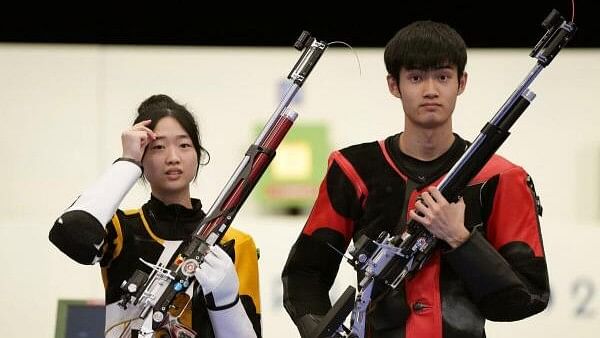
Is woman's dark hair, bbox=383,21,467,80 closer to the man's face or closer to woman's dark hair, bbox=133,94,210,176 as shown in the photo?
the man's face

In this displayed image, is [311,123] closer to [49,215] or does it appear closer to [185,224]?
[49,215]

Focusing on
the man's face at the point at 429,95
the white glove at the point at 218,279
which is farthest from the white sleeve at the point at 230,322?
the man's face at the point at 429,95

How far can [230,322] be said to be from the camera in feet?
7.16

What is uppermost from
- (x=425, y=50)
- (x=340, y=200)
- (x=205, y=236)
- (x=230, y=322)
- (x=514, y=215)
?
(x=425, y=50)

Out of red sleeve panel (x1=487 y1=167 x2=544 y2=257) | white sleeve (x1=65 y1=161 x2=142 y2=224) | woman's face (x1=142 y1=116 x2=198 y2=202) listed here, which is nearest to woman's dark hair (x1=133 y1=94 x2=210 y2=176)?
woman's face (x1=142 y1=116 x2=198 y2=202)

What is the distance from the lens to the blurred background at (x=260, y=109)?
3.28 meters

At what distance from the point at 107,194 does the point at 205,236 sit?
179 millimetres

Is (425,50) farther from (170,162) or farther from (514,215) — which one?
(170,162)

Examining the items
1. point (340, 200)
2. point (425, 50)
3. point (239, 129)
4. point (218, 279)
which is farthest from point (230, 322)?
point (239, 129)

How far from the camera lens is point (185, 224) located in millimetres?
2332

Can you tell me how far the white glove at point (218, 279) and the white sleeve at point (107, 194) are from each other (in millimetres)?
178

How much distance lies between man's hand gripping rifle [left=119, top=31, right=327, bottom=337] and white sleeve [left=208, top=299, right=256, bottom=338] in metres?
0.10

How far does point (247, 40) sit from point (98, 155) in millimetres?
500

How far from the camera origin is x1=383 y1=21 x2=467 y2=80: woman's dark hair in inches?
84.1
